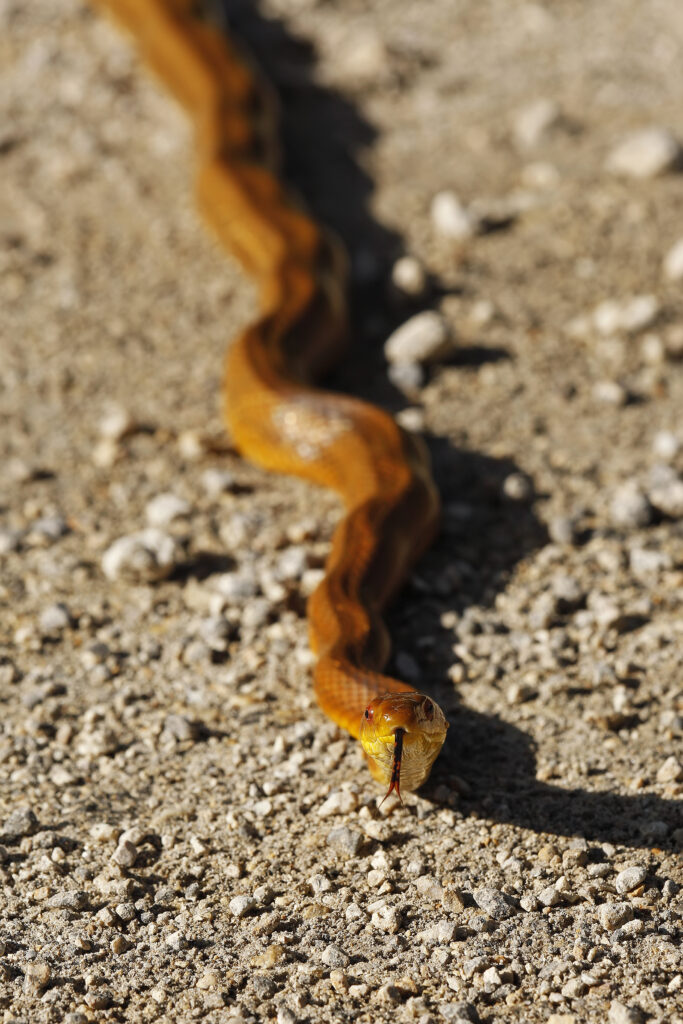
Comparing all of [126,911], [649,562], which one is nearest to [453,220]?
[649,562]

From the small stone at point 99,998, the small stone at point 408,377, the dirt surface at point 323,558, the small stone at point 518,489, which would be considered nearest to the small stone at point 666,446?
the dirt surface at point 323,558

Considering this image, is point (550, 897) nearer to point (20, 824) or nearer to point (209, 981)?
point (209, 981)

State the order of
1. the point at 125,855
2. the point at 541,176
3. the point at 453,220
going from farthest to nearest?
the point at 541,176 → the point at 453,220 → the point at 125,855

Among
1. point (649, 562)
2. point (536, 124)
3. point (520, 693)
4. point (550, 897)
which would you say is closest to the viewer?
point (550, 897)

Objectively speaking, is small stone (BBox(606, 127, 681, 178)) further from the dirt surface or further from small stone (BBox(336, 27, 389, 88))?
small stone (BBox(336, 27, 389, 88))

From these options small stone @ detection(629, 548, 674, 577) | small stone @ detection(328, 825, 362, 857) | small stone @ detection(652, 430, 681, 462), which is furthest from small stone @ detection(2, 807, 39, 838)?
small stone @ detection(652, 430, 681, 462)

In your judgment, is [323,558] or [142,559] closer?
[142,559]

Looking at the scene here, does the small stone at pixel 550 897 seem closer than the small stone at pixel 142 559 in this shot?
Yes

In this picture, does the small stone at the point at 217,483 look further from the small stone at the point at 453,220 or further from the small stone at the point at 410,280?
the small stone at the point at 453,220
